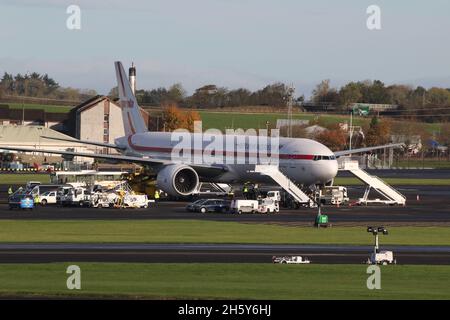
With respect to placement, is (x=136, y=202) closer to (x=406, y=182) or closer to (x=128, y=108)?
(x=128, y=108)

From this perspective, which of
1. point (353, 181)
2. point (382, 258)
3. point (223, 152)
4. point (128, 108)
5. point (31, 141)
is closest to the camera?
point (382, 258)

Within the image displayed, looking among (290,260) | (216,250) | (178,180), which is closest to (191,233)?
(216,250)

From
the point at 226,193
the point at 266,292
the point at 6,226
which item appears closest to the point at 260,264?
the point at 266,292

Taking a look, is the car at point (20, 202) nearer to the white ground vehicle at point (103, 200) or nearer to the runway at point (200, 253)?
the white ground vehicle at point (103, 200)

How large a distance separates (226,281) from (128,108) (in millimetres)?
70114

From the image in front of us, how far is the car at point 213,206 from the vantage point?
289 feet

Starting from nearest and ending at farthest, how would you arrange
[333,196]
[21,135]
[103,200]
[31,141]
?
[103,200]
[333,196]
[31,141]
[21,135]

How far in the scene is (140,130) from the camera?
11175 cm

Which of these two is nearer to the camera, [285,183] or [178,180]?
[285,183]

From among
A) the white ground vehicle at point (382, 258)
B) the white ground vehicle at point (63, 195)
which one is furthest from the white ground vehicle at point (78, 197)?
the white ground vehicle at point (382, 258)

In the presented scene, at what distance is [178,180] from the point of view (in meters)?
97.7

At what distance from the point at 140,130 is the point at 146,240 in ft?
163

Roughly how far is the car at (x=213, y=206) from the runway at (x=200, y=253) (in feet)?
91.1
